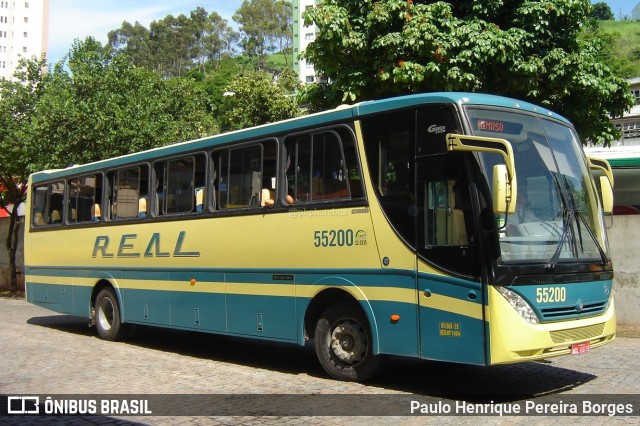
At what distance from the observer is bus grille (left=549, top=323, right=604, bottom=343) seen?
6.73 m

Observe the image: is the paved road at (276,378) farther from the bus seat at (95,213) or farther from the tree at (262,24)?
the tree at (262,24)

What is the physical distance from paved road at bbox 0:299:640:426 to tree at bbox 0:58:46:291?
10843 millimetres

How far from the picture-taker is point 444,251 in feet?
22.9

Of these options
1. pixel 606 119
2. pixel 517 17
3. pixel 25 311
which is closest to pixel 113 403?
pixel 517 17

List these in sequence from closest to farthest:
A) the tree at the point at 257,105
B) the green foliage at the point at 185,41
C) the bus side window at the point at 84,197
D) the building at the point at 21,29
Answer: the bus side window at the point at 84,197
the tree at the point at 257,105
the green foliage at the point at 185,41
the building at the point at 21,29

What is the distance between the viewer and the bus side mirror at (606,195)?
793cm

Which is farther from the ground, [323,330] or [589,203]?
[589,203]

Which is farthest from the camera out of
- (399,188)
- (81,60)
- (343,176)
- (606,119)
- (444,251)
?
(81,60)

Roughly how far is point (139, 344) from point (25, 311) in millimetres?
7960

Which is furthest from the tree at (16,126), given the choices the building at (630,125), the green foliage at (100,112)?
the building at (630,125)

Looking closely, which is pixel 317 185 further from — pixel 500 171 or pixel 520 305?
pixel 520 305

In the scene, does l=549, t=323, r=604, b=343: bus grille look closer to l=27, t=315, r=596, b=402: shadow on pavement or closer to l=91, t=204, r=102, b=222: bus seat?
l=27, t=315, r=596, b=402: shadow on pavement

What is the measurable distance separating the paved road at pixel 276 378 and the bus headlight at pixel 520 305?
949 mm

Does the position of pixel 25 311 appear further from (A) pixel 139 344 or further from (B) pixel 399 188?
(B) pixel 399 188
